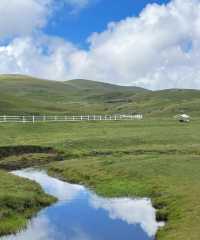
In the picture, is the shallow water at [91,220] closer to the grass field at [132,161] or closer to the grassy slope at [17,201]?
the grassy slope at [17,201]

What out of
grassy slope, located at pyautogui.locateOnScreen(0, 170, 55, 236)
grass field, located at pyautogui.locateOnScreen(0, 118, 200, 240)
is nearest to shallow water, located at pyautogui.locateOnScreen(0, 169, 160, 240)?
grassy slope, located at pyautogui.locateOnScreen(0, 170, 55, 236)

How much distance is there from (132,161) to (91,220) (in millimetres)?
23388

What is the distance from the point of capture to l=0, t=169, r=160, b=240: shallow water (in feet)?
106

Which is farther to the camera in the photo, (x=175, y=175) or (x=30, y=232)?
(x=175, y=175)

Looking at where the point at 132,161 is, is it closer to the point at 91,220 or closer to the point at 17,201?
the point at 91,220

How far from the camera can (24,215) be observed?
36406mm

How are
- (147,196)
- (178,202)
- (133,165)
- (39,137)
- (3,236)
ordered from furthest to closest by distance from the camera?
(39,137) → (133,165) → (147,196) → (178,202) → (3,236)

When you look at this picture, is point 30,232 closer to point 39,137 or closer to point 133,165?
point 133,165

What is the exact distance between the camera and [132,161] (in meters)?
59.6

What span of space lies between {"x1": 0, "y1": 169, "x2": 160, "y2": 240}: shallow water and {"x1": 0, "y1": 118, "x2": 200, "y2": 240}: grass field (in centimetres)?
150

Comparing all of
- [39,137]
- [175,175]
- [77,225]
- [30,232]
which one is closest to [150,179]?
[175,175]

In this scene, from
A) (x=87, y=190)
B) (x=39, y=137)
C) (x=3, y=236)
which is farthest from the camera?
(x=39, y=137)

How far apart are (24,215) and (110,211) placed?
6.93 m

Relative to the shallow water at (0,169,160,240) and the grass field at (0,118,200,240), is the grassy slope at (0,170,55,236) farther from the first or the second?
the grass field at (0,118,200,240)
